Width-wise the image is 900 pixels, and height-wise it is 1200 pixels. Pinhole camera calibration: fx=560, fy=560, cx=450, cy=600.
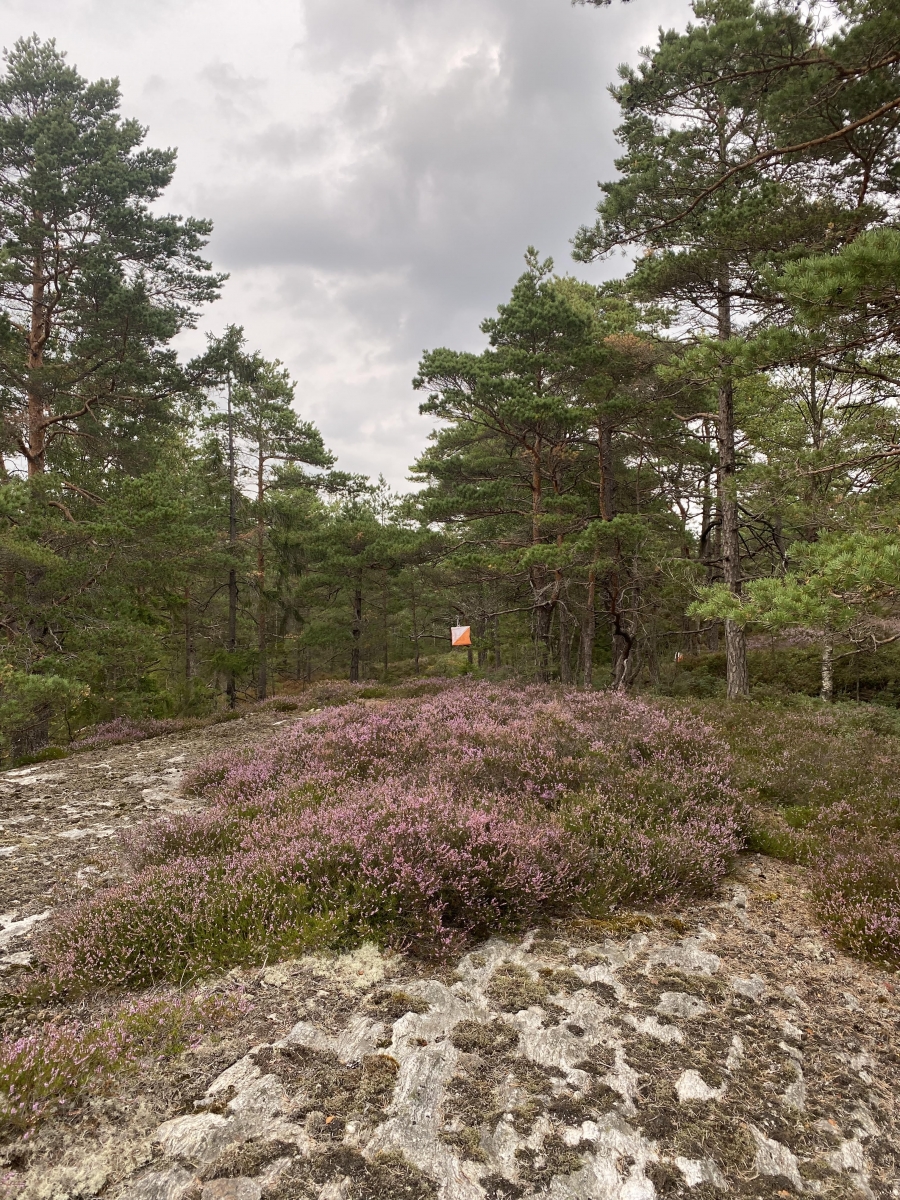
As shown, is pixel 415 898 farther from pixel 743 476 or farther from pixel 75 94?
pixel 75 94

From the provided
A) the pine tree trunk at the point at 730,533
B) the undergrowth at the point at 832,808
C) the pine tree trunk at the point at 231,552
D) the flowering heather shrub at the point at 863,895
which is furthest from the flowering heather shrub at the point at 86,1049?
the pine tree trunk at the point at 231,552

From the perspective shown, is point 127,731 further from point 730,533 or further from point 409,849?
point 730,533

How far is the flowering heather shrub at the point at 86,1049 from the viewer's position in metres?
1.99

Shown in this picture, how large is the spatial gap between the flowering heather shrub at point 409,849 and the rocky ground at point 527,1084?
9.5 inches

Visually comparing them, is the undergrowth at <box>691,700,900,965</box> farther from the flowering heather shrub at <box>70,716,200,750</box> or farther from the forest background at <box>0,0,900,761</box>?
the flowering heather shrub at <box>70,716,200,750</box>

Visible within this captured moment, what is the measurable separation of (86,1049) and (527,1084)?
5.77ft

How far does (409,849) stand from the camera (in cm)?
360

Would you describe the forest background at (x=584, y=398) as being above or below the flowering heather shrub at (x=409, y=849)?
above

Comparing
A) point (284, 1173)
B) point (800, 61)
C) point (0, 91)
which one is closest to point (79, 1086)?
point (284, 1173)

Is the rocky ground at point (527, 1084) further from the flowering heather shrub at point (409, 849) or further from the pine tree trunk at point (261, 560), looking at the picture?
the pine tree trunk at point (261, 560)

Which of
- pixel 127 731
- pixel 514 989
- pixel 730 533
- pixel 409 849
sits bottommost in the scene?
pixel 127 731

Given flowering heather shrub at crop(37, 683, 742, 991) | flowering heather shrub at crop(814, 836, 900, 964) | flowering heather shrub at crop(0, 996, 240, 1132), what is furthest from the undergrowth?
flowering heather shrub at crop(0, 996, 240, 1132)

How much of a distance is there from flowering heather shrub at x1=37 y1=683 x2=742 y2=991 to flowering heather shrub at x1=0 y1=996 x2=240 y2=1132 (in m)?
0.39

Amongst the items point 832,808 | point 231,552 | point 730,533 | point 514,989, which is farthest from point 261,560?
point 514,989
